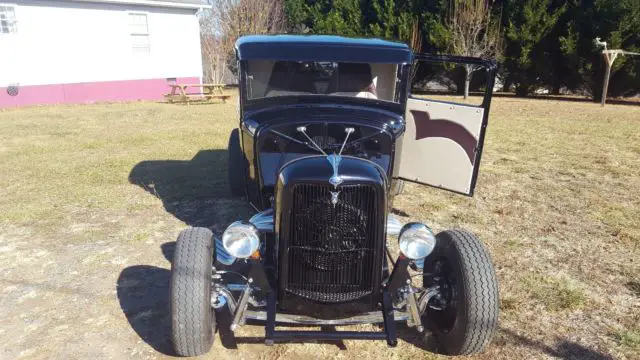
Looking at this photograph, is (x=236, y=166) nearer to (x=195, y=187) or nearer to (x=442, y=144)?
(x=195, y=187)

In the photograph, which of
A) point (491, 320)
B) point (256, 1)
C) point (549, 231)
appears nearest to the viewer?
point (491, 320)

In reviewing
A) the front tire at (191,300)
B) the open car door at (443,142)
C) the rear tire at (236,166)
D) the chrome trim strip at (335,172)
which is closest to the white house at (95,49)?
the rear tire at (236,166)

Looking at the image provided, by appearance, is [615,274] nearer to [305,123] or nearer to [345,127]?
[345,127]

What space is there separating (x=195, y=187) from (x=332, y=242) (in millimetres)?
4093

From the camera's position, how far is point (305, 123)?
3592 millimetres

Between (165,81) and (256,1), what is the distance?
8.16 m

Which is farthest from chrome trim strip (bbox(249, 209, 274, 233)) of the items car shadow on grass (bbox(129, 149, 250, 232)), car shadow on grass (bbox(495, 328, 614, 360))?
car shadow on grass (bbox(129, 149, 250, 232))

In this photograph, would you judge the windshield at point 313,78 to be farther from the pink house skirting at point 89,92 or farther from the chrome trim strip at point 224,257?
the pink house skirting at point 89,92

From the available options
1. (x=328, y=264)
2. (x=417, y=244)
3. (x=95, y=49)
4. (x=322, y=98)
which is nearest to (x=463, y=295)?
(x=417, y=244)

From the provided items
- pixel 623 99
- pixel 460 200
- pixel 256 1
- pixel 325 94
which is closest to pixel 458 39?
pixel 623 99

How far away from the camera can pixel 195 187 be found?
250 inches

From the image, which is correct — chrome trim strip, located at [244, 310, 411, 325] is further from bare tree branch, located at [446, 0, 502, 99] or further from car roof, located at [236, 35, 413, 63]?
bare tree branch, located at [446, 0, 502, 99]

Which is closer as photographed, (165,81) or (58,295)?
(58,295)

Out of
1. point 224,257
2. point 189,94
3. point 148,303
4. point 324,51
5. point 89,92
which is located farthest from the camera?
point 189,94
